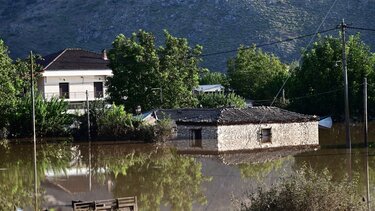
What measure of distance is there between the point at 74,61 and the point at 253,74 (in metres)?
16.1

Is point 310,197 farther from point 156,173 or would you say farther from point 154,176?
point 156,173

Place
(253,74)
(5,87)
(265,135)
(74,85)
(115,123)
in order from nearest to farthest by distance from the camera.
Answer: (265,135)
(115,123)
(5,87)
(74,85)
(253,74)

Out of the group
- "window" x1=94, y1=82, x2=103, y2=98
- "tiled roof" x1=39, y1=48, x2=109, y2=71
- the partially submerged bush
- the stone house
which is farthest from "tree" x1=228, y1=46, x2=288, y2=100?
the partially submerged bush

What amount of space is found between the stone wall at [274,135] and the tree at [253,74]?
19102 millimetres

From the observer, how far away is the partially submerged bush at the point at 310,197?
14039 millimetres

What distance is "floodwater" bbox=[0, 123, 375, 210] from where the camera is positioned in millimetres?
19516

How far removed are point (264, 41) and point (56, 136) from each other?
151 feet

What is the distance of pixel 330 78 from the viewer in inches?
1752

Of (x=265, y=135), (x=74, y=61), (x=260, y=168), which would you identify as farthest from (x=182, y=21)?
(x=260, y=168)

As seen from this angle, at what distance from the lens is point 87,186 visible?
2247 centimetres

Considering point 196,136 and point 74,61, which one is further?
point 74,61

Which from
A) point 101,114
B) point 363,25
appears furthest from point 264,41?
point 101,114

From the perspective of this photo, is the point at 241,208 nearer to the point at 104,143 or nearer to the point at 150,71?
the point at 104,143

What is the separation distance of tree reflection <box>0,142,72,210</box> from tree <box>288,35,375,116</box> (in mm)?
18522
